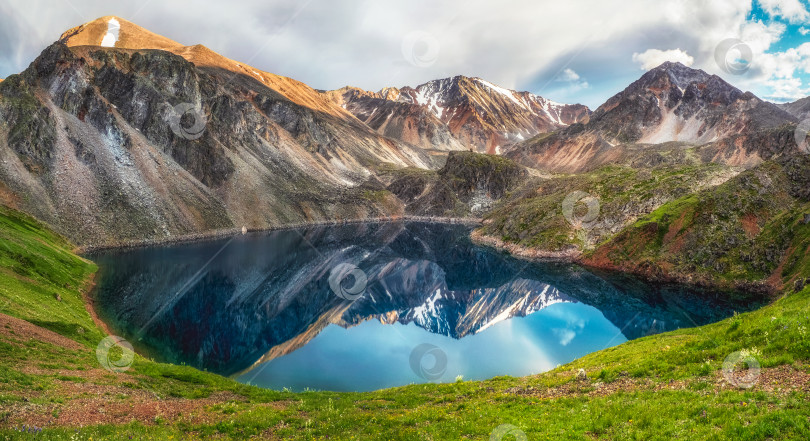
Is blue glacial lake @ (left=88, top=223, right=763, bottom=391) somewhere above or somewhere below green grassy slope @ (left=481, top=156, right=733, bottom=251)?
below

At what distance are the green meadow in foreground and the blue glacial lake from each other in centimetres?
1265

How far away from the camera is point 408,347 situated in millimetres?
47188

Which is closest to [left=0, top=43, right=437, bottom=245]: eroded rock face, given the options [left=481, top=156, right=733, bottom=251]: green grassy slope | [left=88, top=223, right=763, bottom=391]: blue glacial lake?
[left=88, top=223, right=763, bottom=391]: blue glacial lake

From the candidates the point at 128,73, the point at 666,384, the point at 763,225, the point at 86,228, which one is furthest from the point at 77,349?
the point at 128,73

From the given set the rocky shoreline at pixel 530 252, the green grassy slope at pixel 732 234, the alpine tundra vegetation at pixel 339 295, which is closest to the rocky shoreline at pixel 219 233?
the alpine tundra vegetation at pixel 339 295

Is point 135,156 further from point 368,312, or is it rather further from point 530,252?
point 530,252

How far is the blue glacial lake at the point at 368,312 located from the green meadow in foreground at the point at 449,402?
1265 centimetres

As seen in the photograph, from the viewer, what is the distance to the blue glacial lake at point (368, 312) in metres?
41.6

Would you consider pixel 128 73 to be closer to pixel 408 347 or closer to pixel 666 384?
pixel 408 347

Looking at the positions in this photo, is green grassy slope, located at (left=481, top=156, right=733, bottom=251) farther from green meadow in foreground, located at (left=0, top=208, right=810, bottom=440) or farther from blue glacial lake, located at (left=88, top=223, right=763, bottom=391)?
green meadow in foreground, located at (left=0, top=208, right=810, bottom=440)

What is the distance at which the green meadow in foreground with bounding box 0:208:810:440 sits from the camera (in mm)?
12953

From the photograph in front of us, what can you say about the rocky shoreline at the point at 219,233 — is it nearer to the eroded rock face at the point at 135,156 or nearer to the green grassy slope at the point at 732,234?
the eroded rock face at the point at 135,156

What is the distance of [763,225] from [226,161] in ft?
504

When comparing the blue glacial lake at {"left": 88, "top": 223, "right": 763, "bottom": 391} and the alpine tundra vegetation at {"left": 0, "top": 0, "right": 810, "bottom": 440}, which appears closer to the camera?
the alpine tundra vegetation at {"left": 0, "top": 0, "right": 810, "bottom": 440}
